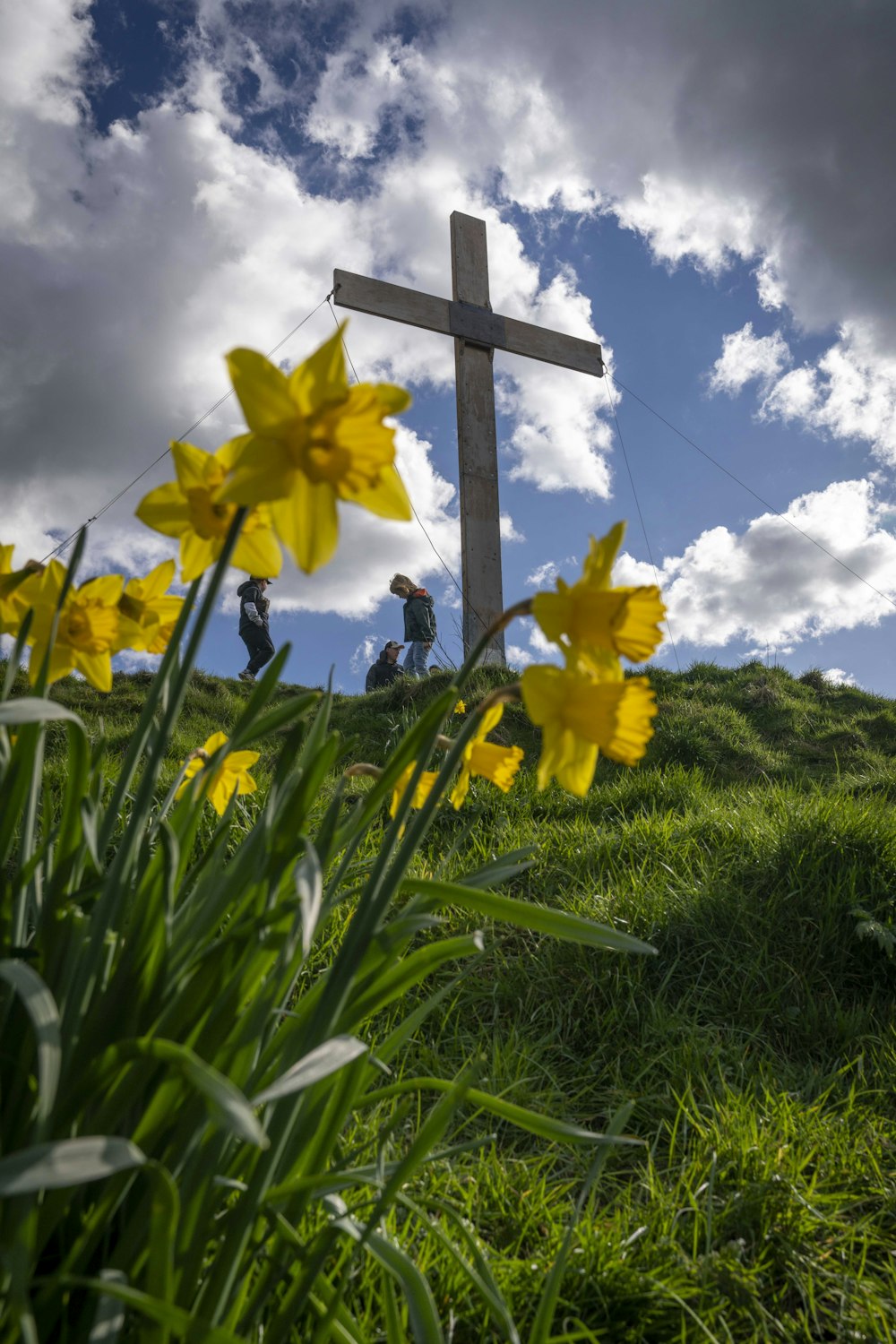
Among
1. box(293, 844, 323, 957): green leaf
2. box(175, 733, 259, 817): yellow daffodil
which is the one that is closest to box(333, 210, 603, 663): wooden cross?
box(175, 733, 259, 817): yellow daffodil

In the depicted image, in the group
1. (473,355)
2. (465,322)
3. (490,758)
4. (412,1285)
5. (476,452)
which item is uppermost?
(465,322)

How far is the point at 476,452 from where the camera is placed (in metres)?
6.16

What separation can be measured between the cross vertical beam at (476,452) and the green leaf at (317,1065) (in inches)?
202

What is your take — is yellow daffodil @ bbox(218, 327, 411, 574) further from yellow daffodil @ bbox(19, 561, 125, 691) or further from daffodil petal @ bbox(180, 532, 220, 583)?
yellow daffodil @ bbox(19, 561, 125, 691)

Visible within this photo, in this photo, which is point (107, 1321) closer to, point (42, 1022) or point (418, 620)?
point (42, 1022)

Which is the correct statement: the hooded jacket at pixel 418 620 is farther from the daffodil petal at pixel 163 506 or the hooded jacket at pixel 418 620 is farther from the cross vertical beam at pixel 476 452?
the daffodil petal at pixel 163 506

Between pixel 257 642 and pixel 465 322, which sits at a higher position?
pixel 465 322

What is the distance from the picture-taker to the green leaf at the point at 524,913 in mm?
850

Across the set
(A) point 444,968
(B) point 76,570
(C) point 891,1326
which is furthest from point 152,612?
(A) point 444,968

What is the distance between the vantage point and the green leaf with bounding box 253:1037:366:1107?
0.60 m

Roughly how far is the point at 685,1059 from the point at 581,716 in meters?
1.53

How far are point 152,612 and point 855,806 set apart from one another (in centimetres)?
272

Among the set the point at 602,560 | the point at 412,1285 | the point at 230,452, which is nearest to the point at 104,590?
the point at 230,452

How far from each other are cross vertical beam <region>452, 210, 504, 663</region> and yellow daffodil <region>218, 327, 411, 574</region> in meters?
5.14
